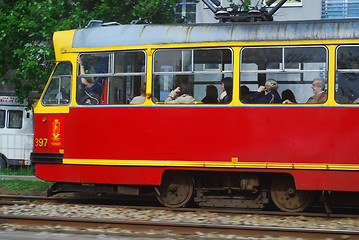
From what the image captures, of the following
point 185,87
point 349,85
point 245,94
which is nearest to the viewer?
point 349,85

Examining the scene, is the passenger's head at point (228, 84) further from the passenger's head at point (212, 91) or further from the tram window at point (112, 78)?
the tram window at point (112, 78)

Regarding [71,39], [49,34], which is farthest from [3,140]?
[71,39]

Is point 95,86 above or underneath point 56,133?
above

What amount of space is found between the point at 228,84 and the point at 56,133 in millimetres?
3164

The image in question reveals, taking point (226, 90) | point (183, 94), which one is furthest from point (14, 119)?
point (226, 90)

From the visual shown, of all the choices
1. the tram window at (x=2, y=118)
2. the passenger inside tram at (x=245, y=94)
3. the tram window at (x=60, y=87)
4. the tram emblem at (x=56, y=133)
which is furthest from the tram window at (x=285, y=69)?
the tram window at (x=2, y=118)

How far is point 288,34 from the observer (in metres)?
8.55

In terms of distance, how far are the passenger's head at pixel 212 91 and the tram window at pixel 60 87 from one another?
2515mm

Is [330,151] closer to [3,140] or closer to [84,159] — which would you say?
[84,159]

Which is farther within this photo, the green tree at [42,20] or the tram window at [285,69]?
the green tree at [42,20]

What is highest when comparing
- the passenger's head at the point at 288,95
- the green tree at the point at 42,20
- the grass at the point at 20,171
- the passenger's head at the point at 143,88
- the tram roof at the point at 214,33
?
the green tree at the point at 42,20

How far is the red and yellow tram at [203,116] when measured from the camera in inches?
326

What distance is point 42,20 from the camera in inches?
497

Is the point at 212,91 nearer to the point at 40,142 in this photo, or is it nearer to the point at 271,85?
the point at 271,85
